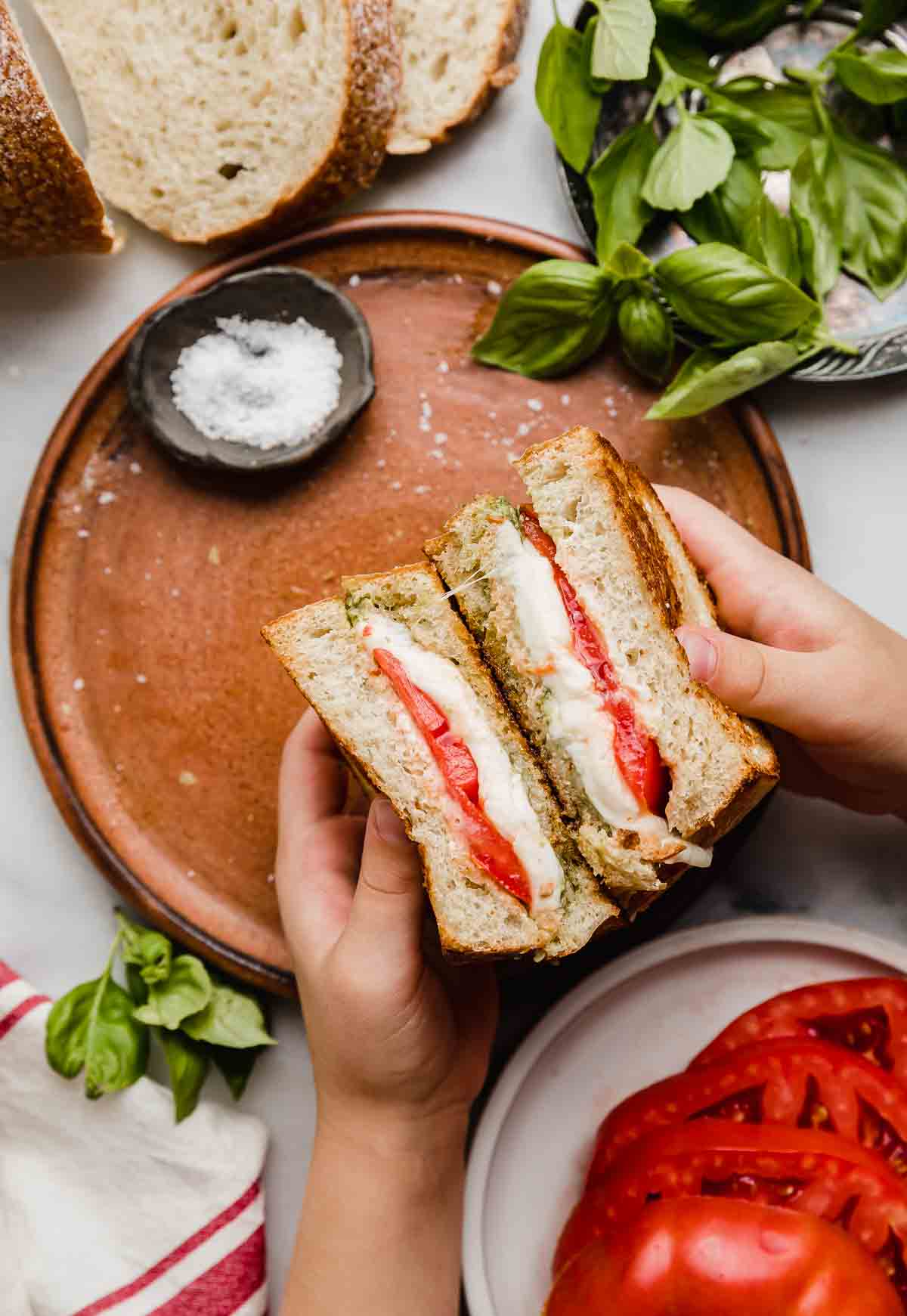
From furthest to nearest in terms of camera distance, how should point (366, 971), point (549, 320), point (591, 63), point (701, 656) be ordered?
point (549, 320)
point (591, 63)
point (366, 971)
point (701, 656)

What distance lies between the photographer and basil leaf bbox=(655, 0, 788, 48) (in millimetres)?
2562

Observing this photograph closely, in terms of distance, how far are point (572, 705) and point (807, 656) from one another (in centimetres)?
52

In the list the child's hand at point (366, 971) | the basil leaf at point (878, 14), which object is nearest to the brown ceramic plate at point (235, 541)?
the child's hand at point (366, 971)

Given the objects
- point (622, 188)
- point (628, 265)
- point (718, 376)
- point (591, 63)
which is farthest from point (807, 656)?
point (591, 63)

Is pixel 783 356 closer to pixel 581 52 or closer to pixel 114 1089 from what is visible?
pixel 581 52

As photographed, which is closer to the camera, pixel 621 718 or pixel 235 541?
pixel 621 718

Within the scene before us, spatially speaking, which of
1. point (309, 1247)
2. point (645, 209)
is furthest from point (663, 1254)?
point (645, 209)

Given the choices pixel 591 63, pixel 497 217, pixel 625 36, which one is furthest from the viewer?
pixel 497 217

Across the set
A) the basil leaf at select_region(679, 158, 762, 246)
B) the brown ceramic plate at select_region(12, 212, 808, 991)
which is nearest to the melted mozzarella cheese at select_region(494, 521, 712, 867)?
the brown ceramic plate at select_region(12, 212, 808, 991)

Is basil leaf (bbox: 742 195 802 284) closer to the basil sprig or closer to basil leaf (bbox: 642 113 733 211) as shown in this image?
basil leaf (bbox: 642 113 733 211)

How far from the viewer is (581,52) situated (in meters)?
2.55

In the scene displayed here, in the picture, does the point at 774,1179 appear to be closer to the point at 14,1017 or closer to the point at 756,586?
the point at 756,586

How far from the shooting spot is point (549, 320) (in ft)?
8.69

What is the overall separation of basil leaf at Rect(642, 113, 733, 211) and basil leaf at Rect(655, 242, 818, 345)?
0.12 meters
